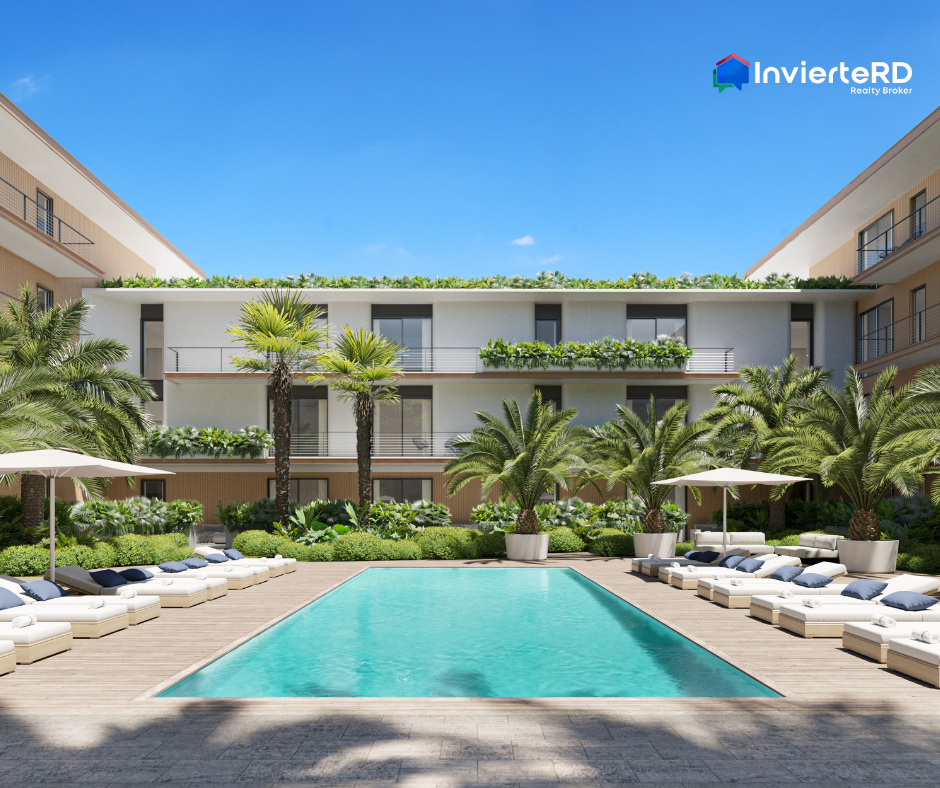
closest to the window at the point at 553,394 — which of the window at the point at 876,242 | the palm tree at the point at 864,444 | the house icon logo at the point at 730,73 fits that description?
the palm tree at the point at 864,444

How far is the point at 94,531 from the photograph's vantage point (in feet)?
62.0

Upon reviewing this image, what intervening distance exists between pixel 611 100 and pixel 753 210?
8.75 m

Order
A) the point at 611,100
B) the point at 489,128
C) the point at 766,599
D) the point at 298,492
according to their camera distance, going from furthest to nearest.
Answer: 1. the point at 298,492
2. the point at 489,128
3. the point at 611,100
4. the point at 766,599

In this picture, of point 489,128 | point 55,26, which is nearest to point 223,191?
point 55,26

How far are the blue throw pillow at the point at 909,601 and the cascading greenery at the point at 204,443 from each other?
73.4 ft

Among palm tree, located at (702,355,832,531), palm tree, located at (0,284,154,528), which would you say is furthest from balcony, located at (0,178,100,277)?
palm tree, located at (702,355,832,531)

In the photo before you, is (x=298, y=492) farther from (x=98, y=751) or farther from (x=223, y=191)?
(x=98, y=751)

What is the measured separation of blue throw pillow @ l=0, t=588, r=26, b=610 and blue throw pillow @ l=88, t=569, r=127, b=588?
2.21 meters

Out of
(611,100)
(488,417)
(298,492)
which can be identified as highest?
(611,100)

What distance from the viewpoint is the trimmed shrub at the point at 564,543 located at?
2186 centimetres

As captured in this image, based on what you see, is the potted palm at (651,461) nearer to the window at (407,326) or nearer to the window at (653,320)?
the window at (653,320)

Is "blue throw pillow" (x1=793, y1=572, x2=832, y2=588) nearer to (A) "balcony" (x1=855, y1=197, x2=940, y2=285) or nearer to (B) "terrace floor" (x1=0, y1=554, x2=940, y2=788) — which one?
(B) "terrace floor" (x1=0, y1=554, x2=940, y2=788)

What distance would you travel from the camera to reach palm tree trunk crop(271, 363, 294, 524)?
22547 mm

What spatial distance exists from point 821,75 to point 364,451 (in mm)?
18256
